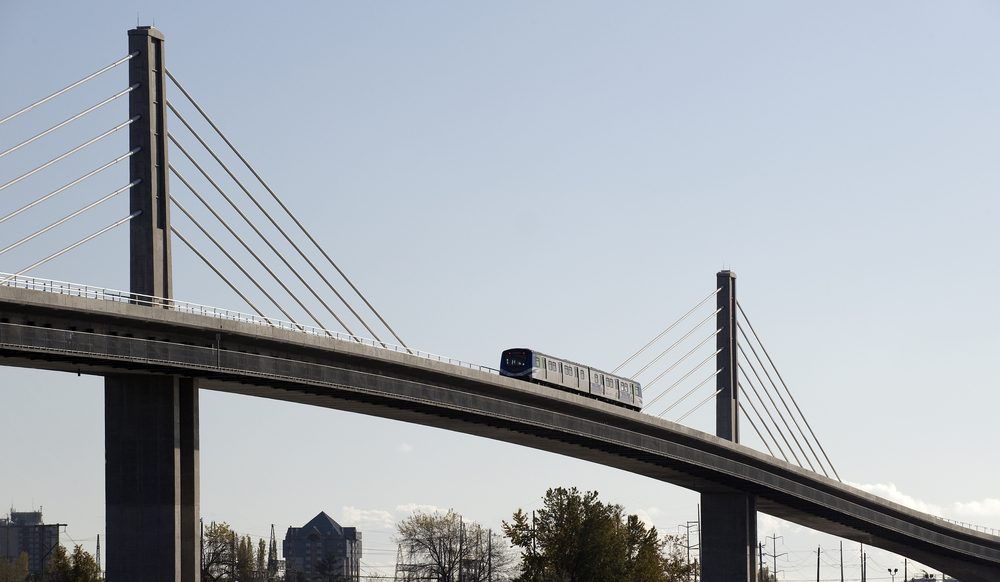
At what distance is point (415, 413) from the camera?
6869 centimetres

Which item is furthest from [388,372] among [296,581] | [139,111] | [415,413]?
[296,581]

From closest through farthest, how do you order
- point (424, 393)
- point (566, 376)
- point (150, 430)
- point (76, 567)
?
point (150, 430)
point (424, 393)
point (566, 376)
point (76, 567)

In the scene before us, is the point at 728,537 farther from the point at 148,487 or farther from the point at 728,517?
the point at 148,487

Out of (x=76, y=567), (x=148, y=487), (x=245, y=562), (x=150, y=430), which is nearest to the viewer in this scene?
(x=148, y=487)

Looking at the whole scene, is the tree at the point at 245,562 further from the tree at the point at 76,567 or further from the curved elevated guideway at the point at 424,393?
the curved elevated guideway at the point at 424,393

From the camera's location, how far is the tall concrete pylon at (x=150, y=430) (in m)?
51.6

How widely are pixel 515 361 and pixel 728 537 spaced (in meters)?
29.3

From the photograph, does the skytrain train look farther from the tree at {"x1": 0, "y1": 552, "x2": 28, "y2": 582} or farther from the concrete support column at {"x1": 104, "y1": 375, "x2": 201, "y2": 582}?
the tree at {"x1": 0, "y1": 552, "x2": 28, "y2": 582}

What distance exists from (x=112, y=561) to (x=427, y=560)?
6843 cm

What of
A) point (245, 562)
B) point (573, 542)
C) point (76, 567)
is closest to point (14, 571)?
point (245, 562)

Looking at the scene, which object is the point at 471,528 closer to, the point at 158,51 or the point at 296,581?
the point at 296,581

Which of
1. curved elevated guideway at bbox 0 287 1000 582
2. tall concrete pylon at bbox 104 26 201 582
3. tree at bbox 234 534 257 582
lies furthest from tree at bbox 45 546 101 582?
tall concrete pylon at bbox 104 26 201 582

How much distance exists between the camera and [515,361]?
75000 mm

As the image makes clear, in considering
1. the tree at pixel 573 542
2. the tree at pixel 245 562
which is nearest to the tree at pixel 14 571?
the tree at pixel 245 562
